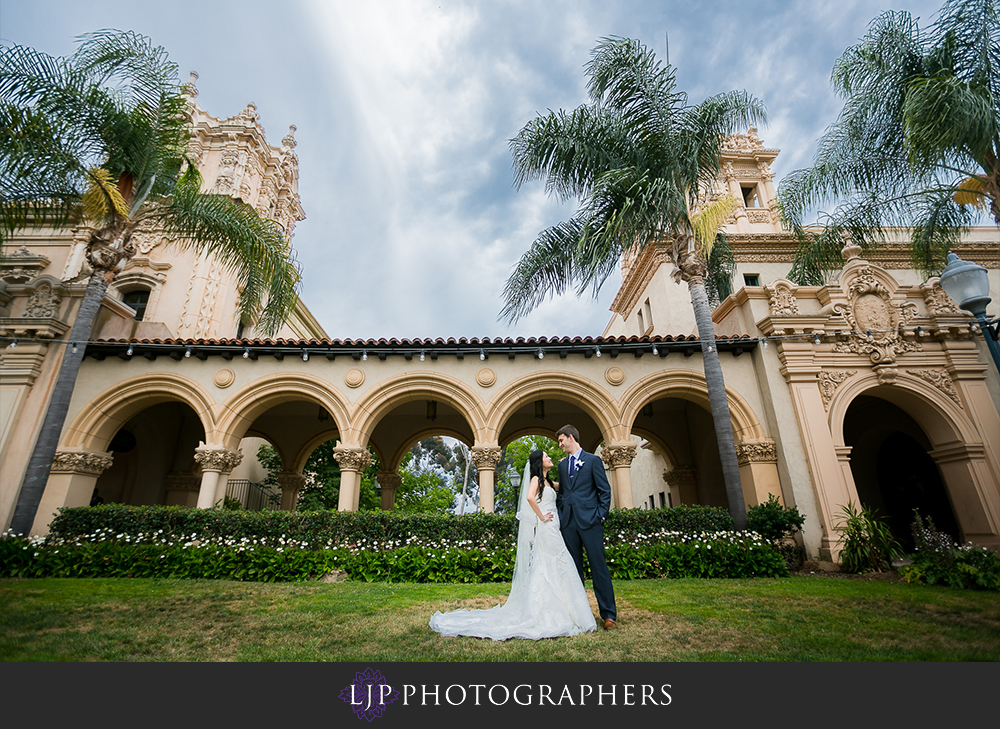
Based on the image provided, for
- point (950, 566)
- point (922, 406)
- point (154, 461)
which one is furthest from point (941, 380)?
point (154, 461)

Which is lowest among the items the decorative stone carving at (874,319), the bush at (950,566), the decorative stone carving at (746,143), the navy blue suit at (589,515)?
the bush at (950,566)

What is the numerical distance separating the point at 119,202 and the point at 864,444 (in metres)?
21.2

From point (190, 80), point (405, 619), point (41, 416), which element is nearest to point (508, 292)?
point (405, 619)

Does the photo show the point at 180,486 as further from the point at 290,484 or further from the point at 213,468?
the point at 213,468

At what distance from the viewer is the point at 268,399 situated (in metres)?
11.8

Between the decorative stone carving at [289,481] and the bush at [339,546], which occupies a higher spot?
the decorative stone carving at [289,481]

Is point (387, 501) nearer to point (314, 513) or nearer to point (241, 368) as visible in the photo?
point (314, 513)

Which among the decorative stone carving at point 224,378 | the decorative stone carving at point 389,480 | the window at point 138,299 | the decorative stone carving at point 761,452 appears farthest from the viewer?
the window at point 138,299

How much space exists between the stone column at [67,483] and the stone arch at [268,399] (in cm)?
301

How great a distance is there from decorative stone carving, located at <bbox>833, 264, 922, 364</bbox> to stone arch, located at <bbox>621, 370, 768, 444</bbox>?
2742 mm

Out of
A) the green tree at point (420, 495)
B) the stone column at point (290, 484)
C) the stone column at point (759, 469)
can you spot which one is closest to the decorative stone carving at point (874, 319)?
the stone column at point (759, 469)

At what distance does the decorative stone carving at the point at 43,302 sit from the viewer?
11.4m

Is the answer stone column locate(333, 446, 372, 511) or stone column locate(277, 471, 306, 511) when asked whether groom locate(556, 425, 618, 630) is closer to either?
stone column locate(333, 446, 372, 511)

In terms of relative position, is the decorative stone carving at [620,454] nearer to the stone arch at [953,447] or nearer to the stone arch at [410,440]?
the stone arch at [953,447]
